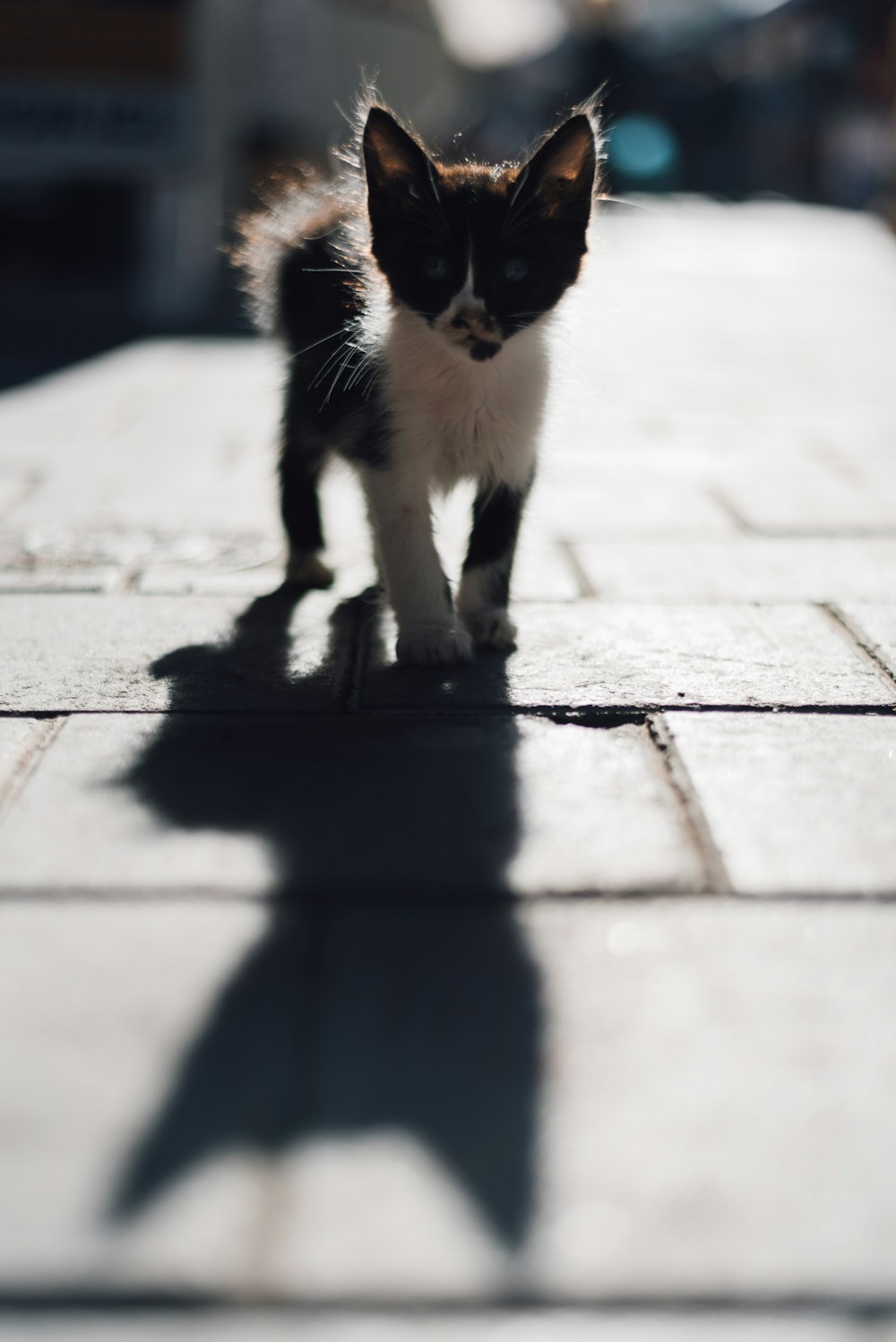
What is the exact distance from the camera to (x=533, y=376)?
2.94 m

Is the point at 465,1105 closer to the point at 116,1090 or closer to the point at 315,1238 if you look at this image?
the point at 315,1238

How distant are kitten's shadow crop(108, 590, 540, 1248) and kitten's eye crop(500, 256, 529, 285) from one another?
0.88 metres

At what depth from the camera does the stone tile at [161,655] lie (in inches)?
104

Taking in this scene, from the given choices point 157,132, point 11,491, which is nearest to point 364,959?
point 11,491

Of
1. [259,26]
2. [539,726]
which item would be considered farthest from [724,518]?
[259,26]

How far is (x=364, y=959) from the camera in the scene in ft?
5.67

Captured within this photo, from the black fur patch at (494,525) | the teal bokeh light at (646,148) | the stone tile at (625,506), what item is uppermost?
the black fur patch at (494,525)

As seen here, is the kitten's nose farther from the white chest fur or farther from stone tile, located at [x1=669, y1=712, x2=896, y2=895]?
stone tile, located at [x1=669, y1=712, x2=896, y2=895]

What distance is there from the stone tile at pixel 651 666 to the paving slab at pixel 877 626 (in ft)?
0.17

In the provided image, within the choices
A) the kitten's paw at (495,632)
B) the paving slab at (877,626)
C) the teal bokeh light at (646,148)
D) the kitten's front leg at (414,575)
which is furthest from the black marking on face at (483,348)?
the teal bokeh light at (646,148)

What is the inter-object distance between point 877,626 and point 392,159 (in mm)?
1435

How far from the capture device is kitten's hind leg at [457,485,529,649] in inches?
120

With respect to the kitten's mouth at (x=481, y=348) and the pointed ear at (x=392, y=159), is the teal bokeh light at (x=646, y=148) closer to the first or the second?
the pointed ear at (x=392, y=159)

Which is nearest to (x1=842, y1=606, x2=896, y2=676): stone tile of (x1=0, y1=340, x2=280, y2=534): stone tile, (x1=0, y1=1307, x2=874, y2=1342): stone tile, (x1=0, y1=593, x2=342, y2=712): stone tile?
(x1=0, y1=593, x2=342, y2=712): stone tile
